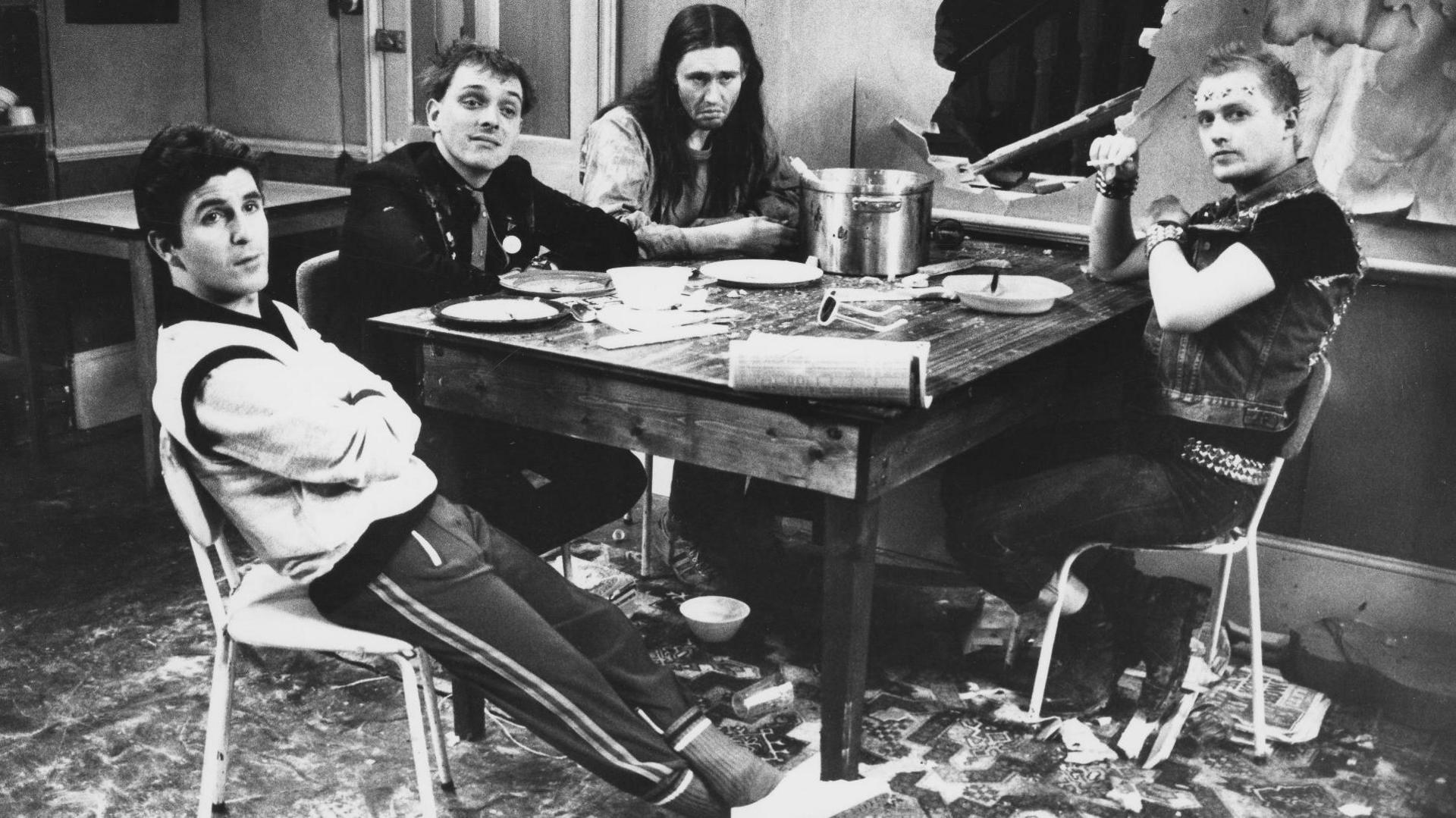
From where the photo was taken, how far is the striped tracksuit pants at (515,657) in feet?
6.95

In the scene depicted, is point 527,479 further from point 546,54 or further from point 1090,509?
Result: point 546,54

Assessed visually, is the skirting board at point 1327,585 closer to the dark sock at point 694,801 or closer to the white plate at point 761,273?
the white plate at point 761,273

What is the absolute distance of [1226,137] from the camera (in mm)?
2578

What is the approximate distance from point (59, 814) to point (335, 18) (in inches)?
72.9

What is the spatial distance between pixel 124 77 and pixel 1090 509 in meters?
2.26

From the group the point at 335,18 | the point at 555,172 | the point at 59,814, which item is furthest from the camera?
the point at 555,172

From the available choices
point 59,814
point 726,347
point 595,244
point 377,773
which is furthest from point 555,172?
point 59,814

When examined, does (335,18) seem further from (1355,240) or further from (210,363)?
(1355,240)

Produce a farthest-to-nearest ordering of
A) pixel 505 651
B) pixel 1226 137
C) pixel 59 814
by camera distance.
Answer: pixel 1226 137, pixel 59 814, pixel 505 651

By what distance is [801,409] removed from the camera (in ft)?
7.24

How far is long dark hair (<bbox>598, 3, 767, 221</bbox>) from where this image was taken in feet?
11.2

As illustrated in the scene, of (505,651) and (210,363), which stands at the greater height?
(210,363)

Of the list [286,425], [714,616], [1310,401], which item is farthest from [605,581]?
[1310,401]

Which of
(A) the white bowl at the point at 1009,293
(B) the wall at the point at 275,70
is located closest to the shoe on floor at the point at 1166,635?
(A) the white bowl at the point at 1009,293
